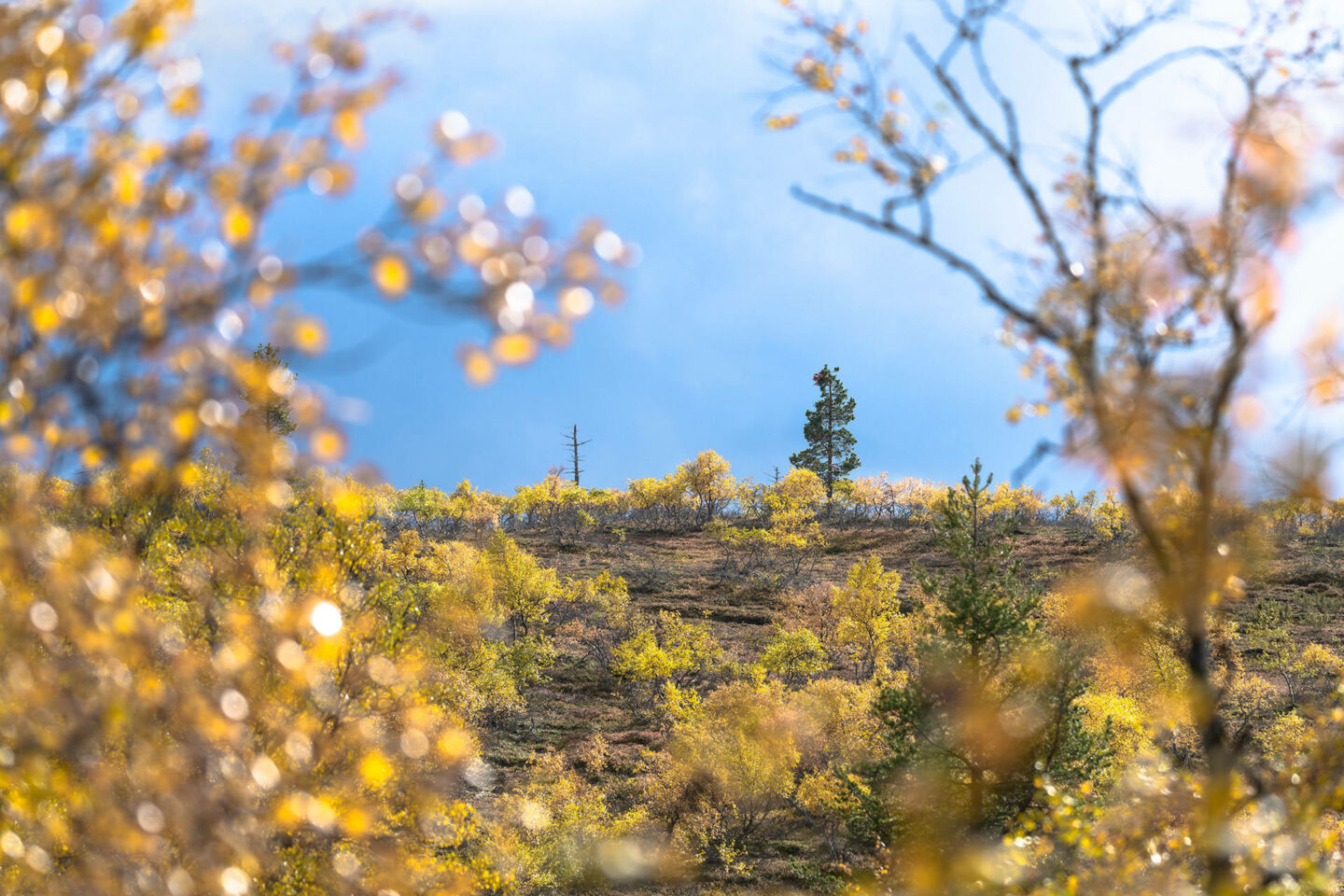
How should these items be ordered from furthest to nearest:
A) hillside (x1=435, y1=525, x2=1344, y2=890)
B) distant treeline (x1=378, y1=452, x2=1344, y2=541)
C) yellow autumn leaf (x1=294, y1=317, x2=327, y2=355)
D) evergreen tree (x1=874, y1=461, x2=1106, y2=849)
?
distant treeline (x1=378, y1=452, x2=1344, y2=541) → hillside (x1=435, y1=525, x2=1344, y2=890) → evergreen tree (x1=874, y1=461, x2=1106, y2=849) → yellow autumn leaf (x1=294, y1=317, x2=327, y2=355)

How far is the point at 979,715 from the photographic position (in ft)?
54.5

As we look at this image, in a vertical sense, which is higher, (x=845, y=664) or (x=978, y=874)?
(x=845, y=664)

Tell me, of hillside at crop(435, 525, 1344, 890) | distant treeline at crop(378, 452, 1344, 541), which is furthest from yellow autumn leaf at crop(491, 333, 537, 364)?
distant treeline at crop(378, 452, 1344, 541)

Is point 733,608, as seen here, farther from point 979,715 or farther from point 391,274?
point 391,274

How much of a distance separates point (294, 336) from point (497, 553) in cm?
3706

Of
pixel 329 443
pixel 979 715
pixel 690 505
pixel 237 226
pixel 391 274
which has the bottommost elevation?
pixel 979 715

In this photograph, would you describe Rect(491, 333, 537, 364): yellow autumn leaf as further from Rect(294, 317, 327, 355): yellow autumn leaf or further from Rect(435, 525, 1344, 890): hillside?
Rect(435, 525, 1344, 890): hillside

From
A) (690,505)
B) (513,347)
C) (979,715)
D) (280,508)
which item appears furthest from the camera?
(690,505)

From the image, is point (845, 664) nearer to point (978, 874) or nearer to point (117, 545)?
point (978, 874)

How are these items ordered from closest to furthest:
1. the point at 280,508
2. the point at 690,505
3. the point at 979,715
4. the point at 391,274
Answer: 1. the point at 391,274
2. the point at 280,508
3. the point at 979,715
4. the point at 690,505

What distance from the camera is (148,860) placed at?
3.74m

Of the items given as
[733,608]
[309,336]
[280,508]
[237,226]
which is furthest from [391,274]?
[733,608]

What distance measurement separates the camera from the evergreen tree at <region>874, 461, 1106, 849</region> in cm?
1631

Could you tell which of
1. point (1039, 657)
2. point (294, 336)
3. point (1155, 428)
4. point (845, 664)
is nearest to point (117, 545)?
point (294, 336)
